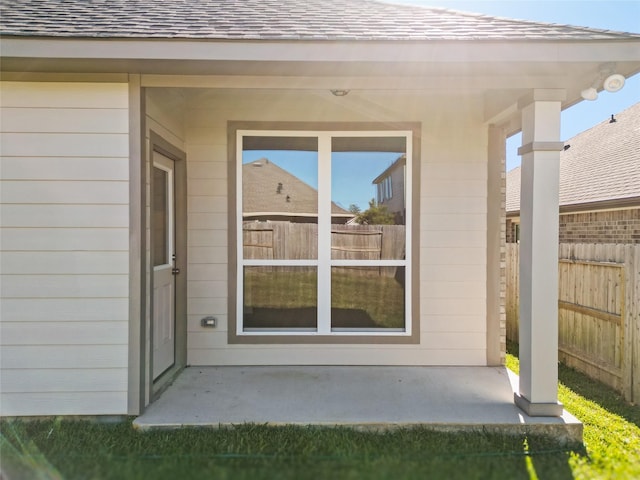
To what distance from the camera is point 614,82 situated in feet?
9.90

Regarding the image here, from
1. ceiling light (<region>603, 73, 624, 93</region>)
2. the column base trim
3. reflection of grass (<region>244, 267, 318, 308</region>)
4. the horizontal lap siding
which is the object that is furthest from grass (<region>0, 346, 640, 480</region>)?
ceiling light (<region>603, 73, 624, 93</region>)

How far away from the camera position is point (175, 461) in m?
2.66

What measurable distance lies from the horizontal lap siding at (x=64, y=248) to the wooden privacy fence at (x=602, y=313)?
14.9ft

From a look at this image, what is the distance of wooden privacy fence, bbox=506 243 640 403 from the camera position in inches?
154

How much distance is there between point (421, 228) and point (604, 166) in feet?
22.2

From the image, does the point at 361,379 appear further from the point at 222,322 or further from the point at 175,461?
the point at 175,461

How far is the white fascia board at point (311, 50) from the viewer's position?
9.43 ft

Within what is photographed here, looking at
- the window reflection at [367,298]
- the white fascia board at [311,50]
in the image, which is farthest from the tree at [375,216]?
the white fascia board at [311,50]

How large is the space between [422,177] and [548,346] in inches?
81.1

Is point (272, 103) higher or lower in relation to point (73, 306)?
higher

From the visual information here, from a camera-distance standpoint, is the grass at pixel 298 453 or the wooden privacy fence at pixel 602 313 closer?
the grass at pixel 298 453

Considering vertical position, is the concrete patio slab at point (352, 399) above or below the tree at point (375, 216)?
below

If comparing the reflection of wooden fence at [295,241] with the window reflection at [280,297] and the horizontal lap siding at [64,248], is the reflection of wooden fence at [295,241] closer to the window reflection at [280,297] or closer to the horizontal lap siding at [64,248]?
the window reflection at [280,297]

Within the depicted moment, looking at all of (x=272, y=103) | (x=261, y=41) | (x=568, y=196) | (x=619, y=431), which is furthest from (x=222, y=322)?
(x=568, y=196)
